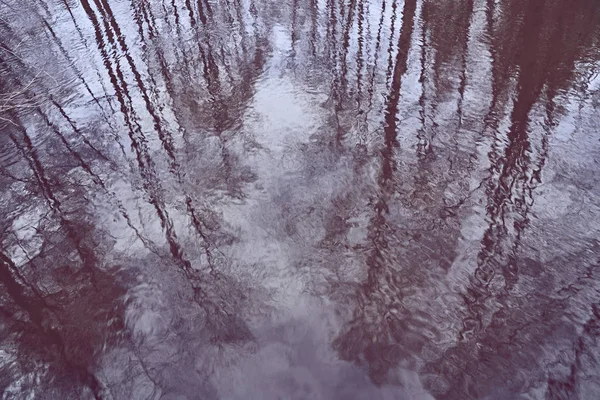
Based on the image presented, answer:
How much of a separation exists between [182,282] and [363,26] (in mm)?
7915

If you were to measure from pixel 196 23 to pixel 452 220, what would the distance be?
855 cm

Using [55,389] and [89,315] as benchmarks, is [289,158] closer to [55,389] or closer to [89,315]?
[89,315]

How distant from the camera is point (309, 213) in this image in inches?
241

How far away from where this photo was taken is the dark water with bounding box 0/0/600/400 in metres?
4.69

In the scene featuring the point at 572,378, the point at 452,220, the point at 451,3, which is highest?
the point at 451,3

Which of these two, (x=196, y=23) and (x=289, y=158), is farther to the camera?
(x=196, y=23)

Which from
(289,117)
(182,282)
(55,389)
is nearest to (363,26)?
(289,117)

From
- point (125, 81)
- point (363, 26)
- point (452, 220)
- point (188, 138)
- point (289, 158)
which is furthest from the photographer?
point (363, 26)

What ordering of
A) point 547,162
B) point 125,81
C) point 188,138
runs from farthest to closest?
1. point 125,81
2. point 188,138
3. point 547,162

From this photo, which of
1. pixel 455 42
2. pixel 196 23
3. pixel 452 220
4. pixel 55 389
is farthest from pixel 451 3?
pixel 55 389

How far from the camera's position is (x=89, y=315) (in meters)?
5.23

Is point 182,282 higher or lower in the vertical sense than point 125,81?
lower

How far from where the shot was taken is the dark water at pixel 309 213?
15.4ft

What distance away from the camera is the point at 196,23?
10.7 metres
